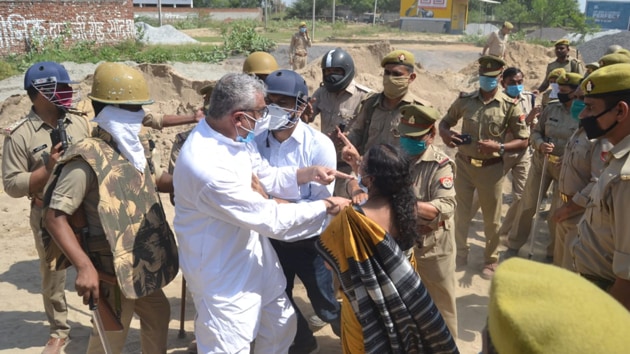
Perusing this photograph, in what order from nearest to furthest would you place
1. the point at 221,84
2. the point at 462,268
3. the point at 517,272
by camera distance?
1. the point at 517,272
2. the point at 221,84
3. the point at 462,268

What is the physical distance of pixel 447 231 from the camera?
4102 mm

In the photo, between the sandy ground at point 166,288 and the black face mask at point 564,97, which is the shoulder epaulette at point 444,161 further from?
the black face mask at point 564,97

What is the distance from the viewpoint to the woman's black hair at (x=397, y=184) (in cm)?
297

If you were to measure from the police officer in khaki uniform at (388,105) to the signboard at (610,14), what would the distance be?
49111 millimetres

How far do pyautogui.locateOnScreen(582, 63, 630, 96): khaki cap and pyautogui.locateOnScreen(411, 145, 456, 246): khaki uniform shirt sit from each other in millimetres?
1126

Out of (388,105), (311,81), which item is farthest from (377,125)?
(311,81)

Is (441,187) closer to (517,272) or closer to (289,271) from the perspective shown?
(289,271)

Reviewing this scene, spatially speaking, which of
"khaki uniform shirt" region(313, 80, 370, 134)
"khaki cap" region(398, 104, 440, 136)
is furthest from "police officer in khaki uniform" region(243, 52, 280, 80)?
"khaki cap" region(398, 104, 440, 136)

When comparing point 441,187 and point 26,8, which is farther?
point 26,8

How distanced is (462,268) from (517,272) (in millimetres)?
5351

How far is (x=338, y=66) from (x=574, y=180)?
246 centimetres

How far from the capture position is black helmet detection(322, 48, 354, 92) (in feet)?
18.1

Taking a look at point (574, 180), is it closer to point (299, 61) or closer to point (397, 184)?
point (397, 184)

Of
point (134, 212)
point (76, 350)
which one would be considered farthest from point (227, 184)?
point (76, 350)
